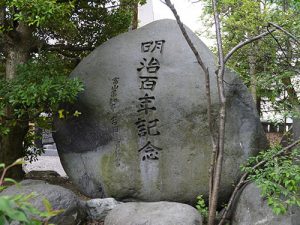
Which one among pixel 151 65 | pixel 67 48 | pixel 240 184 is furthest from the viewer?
pixel 67 48

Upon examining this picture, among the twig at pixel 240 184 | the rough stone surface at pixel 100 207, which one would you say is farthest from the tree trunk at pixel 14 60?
the twig at pixel 240 184

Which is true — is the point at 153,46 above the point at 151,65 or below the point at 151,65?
above

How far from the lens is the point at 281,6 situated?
20.1 feet

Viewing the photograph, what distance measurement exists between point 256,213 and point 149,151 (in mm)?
1596

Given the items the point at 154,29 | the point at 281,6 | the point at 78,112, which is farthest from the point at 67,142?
the point at 281,6

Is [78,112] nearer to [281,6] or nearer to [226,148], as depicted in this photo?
[226,148]

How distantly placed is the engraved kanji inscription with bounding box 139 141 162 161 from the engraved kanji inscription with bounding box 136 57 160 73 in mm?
1011

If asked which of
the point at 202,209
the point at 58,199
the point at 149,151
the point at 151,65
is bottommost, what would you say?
the point at 202,209

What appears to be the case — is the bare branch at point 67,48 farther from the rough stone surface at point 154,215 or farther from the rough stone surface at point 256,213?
the rough stone surface at point 256,213

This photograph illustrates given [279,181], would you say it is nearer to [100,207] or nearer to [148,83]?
[148,83]

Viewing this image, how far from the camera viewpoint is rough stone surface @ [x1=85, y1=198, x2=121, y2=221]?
500 centimetres

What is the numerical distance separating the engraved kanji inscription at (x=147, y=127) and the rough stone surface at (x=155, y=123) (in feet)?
0.04

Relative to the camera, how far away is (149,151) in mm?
5145

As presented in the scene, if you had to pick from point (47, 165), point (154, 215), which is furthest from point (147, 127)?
point (47, 165)
